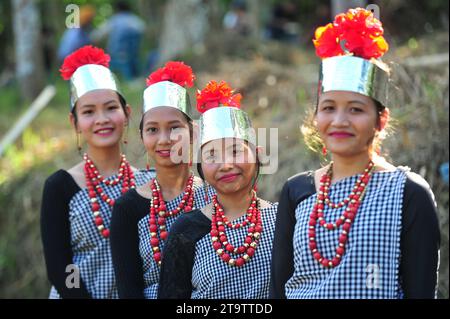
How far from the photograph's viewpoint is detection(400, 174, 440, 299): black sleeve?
122 inches

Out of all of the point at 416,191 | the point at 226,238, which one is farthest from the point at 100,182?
the point at 416,191

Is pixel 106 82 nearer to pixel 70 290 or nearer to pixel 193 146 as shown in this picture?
pixel 193 146

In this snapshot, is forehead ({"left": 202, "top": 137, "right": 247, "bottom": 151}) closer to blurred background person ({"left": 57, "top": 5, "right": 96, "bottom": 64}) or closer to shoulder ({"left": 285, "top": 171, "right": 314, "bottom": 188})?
shoulder ({"left": 285, "top": 171, "right": 314, "bottom": 188})

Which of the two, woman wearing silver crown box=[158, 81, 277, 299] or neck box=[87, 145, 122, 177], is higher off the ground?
neck box=[87, 145, 122, 177]

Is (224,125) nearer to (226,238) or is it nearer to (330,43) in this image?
(226,238)

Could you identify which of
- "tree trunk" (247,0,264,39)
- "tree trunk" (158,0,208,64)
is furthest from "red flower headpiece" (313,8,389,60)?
"tree trunk" (247,0,264,39)

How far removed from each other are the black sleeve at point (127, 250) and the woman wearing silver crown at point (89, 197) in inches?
13.1

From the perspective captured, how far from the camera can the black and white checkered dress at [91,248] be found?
14.4 ft

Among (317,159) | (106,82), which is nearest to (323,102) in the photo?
(106,82)

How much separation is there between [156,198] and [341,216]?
1.09 m

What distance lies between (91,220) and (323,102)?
1.59 metres

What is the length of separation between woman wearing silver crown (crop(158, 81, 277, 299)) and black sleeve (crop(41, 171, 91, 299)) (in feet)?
2.69

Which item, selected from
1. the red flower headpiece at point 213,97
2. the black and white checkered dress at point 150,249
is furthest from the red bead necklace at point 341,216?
the black and white checkered dress at point 150,249

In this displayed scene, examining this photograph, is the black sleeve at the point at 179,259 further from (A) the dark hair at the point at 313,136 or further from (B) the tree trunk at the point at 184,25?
(B) the tree trunk at the point at 184,25
